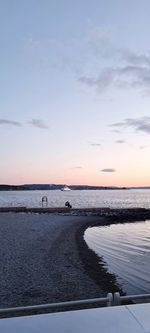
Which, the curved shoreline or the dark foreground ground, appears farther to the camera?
the curved shoreline

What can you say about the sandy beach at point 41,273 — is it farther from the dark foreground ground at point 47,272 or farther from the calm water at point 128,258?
the calm water at point 128,258

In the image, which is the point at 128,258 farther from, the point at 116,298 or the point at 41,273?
the point at 116,298

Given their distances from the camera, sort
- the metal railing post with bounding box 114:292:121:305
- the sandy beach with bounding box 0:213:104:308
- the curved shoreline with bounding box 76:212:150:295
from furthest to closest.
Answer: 1. the curved shoreline with bounding box 76:212:150:295
2. the sandy beach with bounding box 0:213:104:308
3. the metal railing post with bounding box 114:292:121:305

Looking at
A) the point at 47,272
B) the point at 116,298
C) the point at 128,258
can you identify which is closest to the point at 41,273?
the point at 47,272

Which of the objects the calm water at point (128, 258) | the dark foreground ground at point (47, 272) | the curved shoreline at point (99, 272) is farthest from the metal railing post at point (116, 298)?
the calm water at point (128, 258)

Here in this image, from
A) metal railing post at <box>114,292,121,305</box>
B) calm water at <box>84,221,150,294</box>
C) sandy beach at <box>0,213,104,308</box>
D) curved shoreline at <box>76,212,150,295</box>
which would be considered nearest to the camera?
metal railing post at <box>114,292,121,305</box>

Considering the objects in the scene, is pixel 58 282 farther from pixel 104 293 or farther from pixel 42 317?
pixel 42 317

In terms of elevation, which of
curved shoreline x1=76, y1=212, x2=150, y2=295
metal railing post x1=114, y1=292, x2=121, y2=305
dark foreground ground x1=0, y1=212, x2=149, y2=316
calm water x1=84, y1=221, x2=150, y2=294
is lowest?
calm water x1=84, y1=221, x2=150, y2=294

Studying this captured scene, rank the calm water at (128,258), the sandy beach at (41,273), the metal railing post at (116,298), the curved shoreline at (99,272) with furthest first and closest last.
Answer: the calm water at (128,258) → the curved shoreline at (99,272) → the sandy beach at (41,273) → the metal railing post at (116,298)

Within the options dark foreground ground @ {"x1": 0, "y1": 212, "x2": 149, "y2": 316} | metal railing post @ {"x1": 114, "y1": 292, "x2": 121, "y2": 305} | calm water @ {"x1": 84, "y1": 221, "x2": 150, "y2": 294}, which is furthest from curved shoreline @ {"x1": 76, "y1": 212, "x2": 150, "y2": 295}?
metal railing post @ {"x1": 114, "y1": 292, "x2": 121, "y2": 305}

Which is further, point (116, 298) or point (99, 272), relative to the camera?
point (99, 272)

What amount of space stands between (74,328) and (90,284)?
8819 mm

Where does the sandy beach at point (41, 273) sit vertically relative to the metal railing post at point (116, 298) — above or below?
below

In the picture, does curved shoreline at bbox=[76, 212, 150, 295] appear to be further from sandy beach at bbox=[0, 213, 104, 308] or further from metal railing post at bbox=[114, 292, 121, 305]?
metal railing post at bbox=[114, 292, 121, 305]
